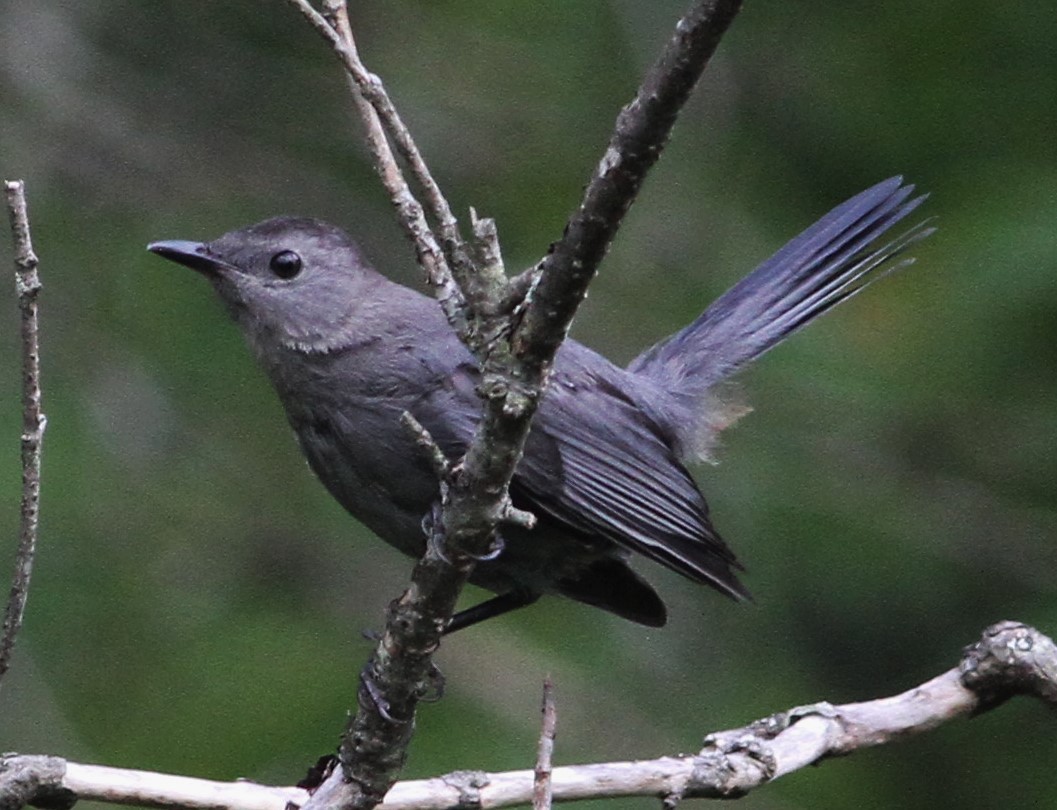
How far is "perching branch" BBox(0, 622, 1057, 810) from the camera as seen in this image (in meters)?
2.86

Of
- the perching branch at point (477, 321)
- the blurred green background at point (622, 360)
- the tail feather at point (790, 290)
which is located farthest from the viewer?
the tail feather at point (790, 290)

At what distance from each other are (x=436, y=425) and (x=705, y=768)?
0.95 metres

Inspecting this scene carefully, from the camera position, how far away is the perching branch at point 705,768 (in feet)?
9.38

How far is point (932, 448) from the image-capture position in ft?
16.9

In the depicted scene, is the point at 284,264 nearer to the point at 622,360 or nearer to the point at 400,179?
the point at 400,179

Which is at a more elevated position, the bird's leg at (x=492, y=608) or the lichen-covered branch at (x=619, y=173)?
the bird's leg at (x=492, y=608)

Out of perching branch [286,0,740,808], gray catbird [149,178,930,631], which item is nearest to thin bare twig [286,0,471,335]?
perching branch [286,0,740,808]

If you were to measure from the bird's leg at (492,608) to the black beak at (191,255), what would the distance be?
3.31ft

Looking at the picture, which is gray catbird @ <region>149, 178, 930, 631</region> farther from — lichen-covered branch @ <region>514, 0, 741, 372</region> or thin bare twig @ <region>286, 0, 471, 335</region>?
lichen-covered branch @ <region>514, 0, 741, 372</region>

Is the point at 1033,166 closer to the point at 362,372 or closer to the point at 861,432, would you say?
the point at 861,432

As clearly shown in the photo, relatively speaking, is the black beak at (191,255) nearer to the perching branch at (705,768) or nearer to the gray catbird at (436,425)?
the gray catbird at (436,425)

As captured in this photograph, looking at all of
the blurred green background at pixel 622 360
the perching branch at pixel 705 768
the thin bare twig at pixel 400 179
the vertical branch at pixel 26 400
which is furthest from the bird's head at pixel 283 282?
the vertical branch at pixel 26 400

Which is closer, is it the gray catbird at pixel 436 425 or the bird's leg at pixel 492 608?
the gray catbird at pixel 436 425

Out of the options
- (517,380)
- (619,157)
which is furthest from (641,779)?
(619,157)
